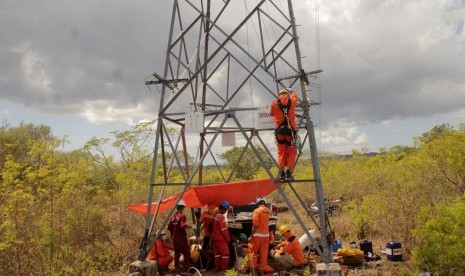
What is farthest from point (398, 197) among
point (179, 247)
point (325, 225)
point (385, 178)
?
point (385, 178)

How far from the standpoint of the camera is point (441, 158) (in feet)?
48.9

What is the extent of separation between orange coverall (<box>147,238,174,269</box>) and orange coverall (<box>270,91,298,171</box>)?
3.61 metres

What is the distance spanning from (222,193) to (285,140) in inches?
106

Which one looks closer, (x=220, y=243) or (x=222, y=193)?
(x=220, y=243)

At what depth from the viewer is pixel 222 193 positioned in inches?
→ 409

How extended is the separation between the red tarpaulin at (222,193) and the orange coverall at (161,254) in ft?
3.91

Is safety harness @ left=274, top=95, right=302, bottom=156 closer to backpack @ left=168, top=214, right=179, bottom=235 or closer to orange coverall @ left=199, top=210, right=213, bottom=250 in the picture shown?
orange coverall @ left=199, top=210, right=213, bottom=250

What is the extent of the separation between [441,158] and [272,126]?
9130 mm

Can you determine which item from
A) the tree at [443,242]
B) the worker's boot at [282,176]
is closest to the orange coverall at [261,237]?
the worker's boot at [282,176]

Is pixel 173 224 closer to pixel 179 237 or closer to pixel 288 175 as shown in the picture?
pixel 179 237

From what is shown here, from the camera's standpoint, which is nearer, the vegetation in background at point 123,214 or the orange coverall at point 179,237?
the vegetation in background at point 123,214

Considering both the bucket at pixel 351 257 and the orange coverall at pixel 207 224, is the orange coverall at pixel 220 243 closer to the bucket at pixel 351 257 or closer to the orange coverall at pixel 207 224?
the orange coverall at pixel 207 224

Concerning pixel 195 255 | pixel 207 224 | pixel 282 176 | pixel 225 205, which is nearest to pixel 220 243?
pixel 207 224

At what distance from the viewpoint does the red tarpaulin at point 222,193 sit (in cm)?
1023
